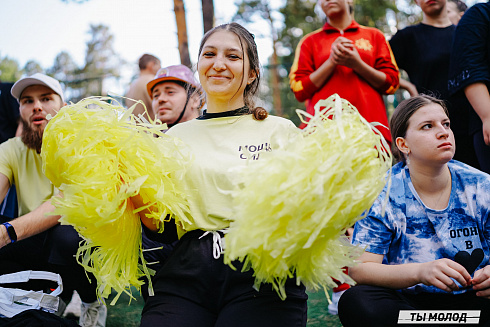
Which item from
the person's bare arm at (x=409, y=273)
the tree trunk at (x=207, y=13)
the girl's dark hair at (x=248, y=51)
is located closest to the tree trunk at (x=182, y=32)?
the tree trunk at (x=207, y=13)

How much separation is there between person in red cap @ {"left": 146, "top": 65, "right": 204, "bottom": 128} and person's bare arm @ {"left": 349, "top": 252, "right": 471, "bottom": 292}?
70.0 inches

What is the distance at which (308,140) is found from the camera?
141 centimetres

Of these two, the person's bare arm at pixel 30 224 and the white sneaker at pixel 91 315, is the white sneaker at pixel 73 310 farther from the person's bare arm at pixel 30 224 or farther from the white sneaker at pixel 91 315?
the person's bare arm at pixel 30 224

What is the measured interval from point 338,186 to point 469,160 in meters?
2.31

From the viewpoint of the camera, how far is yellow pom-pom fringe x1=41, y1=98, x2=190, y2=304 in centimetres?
158

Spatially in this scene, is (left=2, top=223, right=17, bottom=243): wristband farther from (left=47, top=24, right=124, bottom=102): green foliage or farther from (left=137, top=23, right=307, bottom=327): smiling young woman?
(left=47, top=24, right=124, bottom=102): green foliage

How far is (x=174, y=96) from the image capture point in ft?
11.2

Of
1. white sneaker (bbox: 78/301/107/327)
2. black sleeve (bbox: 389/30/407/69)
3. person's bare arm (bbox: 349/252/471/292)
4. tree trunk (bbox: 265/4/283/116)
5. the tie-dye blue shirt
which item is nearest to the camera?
person's bare arm (bbox: 349/252/471/292)

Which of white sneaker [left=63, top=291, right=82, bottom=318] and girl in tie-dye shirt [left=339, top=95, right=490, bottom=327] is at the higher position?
girl in tie-dye shirt [left=339, top=95, right=490, bottom=327]

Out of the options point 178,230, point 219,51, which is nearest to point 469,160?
point 219,51

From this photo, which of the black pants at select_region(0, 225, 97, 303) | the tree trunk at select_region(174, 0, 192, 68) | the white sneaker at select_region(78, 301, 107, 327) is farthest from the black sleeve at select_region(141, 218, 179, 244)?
the tree trunk at select_region(174, 0, 192, 68)

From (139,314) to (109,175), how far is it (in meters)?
1.93

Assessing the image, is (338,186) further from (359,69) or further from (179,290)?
(359,69)

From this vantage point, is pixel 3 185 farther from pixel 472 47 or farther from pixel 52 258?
pixel 472 47
